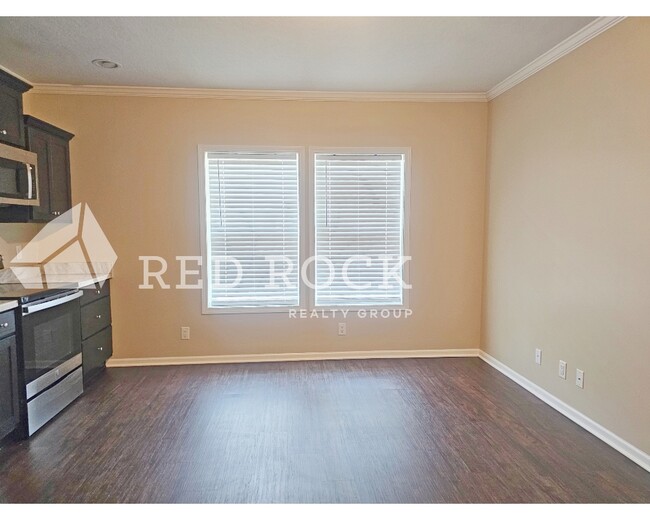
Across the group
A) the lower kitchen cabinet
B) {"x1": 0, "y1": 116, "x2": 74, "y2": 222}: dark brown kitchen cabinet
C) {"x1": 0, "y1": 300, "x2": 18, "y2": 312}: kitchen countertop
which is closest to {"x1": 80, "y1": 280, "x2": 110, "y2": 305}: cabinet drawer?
the lower kitchen cabinet

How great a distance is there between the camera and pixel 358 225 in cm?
402

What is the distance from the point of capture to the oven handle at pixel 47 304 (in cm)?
252

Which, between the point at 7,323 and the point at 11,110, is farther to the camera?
the point at 11,110

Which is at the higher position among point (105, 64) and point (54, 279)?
point (105, 64)

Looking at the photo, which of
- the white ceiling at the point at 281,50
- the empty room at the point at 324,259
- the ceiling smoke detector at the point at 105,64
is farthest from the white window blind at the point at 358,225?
the ceiling smoke detector at the point at 105,64

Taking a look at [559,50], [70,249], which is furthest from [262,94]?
[559,50]

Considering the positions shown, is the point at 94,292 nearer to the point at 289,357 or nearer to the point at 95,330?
the point at 95,330

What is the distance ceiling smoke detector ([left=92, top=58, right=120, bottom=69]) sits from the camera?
120 inches

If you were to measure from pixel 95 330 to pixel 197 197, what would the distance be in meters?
1.56

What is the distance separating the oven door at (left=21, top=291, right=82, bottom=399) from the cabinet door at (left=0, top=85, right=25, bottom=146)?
49.5 inches

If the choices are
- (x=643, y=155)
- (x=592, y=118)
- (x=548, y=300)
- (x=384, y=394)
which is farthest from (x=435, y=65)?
(x=384, y=394)

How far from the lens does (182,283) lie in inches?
153

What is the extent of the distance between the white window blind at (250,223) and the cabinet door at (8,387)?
1733 millimetres

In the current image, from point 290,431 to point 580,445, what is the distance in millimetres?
1915
